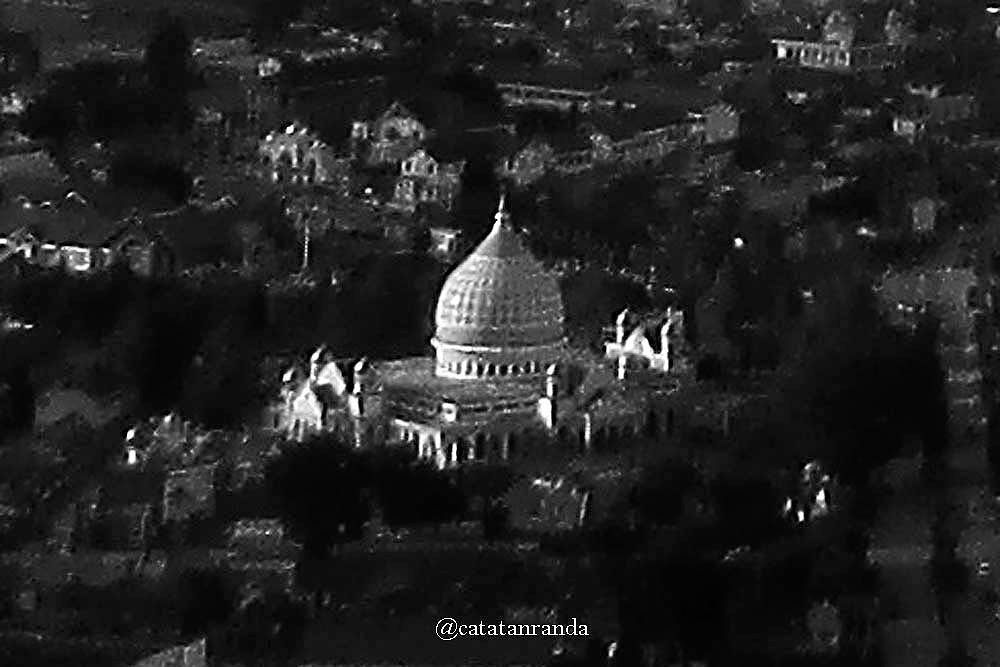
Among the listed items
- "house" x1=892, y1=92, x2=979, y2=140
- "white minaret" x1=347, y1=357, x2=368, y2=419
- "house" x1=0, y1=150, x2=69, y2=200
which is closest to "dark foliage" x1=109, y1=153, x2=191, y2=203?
"house" x1=0, y1=150, x2=69, y2=200

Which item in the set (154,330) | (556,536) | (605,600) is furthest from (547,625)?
(154,330)

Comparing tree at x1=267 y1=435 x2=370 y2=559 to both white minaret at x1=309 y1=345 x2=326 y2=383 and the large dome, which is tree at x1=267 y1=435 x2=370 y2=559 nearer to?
white minaret at x1=309 y1=345 x2=326 y2=383

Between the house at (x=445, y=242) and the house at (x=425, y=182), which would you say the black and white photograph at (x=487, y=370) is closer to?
the house at (x=425, y=182)

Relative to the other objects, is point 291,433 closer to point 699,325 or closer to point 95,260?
point 699,325

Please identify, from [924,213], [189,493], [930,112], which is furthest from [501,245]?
[930,112]

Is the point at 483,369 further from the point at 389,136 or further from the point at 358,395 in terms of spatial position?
the point at 389,136

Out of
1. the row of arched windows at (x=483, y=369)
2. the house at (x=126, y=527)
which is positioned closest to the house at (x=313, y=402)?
the row of arched windows at (x=483, y=369)
